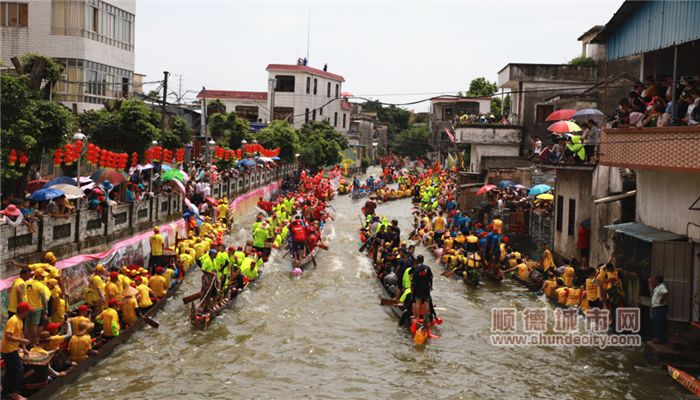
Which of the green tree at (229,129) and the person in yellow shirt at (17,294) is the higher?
the green tree at (229,129)

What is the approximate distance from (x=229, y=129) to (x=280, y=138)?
6.68 meters

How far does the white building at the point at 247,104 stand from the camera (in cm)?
7456

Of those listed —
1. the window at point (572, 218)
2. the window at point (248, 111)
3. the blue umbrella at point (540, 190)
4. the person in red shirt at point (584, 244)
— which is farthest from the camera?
A: the window at point (248, 111)

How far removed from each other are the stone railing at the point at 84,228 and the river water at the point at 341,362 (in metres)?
2.89

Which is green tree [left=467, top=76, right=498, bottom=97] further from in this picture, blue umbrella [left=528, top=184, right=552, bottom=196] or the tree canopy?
blue umbrella [left=528, top=184, right=552, bottom=196]

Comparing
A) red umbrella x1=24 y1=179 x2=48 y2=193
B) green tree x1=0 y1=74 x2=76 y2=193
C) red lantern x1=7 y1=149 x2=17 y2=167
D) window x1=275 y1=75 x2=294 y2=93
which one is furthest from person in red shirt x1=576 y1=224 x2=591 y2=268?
window x1=275 y1=75 x2=294 y2=93

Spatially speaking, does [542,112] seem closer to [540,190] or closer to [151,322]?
[540,190]

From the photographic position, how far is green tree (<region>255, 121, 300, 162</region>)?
5609 centimetres

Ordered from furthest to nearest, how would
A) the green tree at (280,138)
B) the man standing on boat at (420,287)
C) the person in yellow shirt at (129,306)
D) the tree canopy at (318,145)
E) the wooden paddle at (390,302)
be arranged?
the tree canopy at (318,145) < the green tree at (280,138) < the wooden paddle at (390,302) < the man standing on boat at (420,287) < the person in yellow shirt at (129,306)

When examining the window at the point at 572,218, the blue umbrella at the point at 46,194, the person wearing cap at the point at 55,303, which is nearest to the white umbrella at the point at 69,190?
Answer: the blue umbrella at the point at 46,194

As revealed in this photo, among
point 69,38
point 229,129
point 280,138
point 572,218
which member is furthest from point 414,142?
point 572,218

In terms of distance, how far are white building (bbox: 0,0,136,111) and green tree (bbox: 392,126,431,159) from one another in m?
64.2

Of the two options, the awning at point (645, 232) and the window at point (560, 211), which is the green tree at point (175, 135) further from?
the awning at point (645, 232)

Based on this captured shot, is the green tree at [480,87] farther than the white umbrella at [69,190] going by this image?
Yes
